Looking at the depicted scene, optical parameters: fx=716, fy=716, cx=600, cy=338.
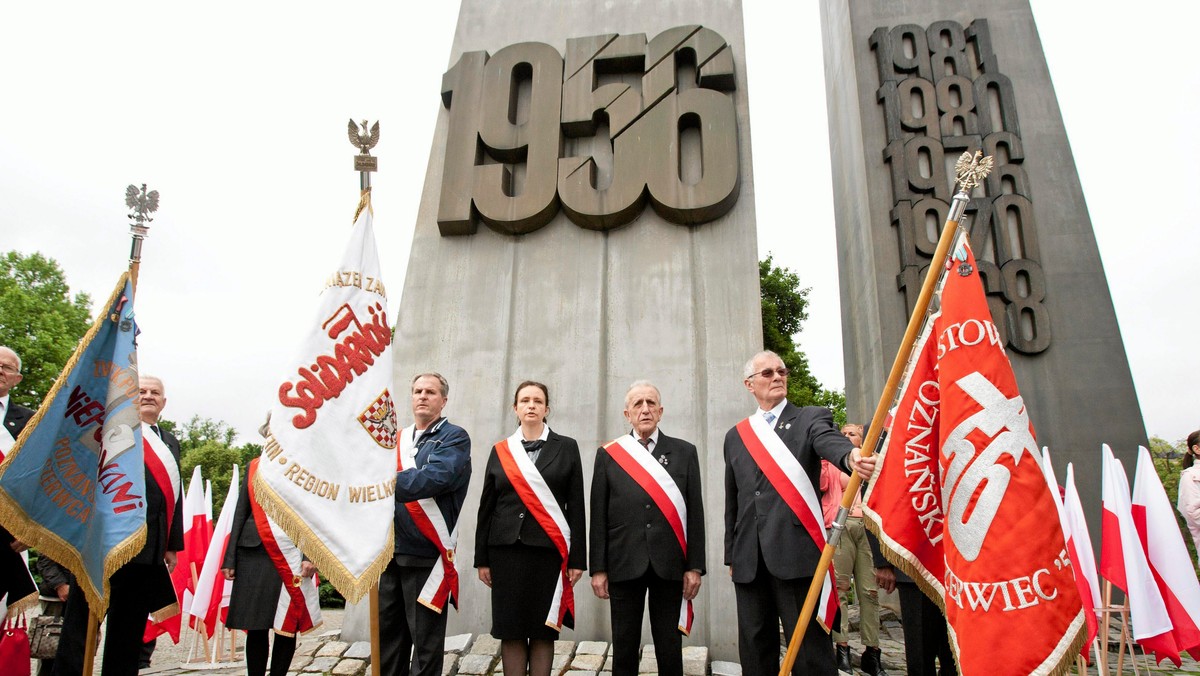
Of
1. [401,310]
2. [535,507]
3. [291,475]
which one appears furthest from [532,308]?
[291,475]

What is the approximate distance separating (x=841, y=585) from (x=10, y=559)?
5.54 meters

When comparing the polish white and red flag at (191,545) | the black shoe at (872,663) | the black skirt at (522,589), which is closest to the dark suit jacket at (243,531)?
the black skirt at (522,589)

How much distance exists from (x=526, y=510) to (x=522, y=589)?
1.29 ft

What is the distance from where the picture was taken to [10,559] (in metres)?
A: 3.69

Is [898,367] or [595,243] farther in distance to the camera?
[595,243]

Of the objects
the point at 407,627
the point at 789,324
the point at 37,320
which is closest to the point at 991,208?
the point at 407,627

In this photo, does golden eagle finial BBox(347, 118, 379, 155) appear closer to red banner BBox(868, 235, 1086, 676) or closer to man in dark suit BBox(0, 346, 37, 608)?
man in dark suit BBox(0, 346, 37, 608)

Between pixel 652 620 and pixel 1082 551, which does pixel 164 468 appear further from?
pixel 1082 551

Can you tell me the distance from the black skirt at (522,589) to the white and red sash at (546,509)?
5cm

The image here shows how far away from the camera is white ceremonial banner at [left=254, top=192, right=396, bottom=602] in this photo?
10.7ft

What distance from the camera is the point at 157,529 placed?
3.78m

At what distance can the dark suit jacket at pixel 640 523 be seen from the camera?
3703 millimetres

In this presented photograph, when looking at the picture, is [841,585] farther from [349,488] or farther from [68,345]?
[68,345]

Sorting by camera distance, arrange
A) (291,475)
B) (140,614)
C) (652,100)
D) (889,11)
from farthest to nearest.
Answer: (889,11) < (652,100) < (140,614) < (291,475)
